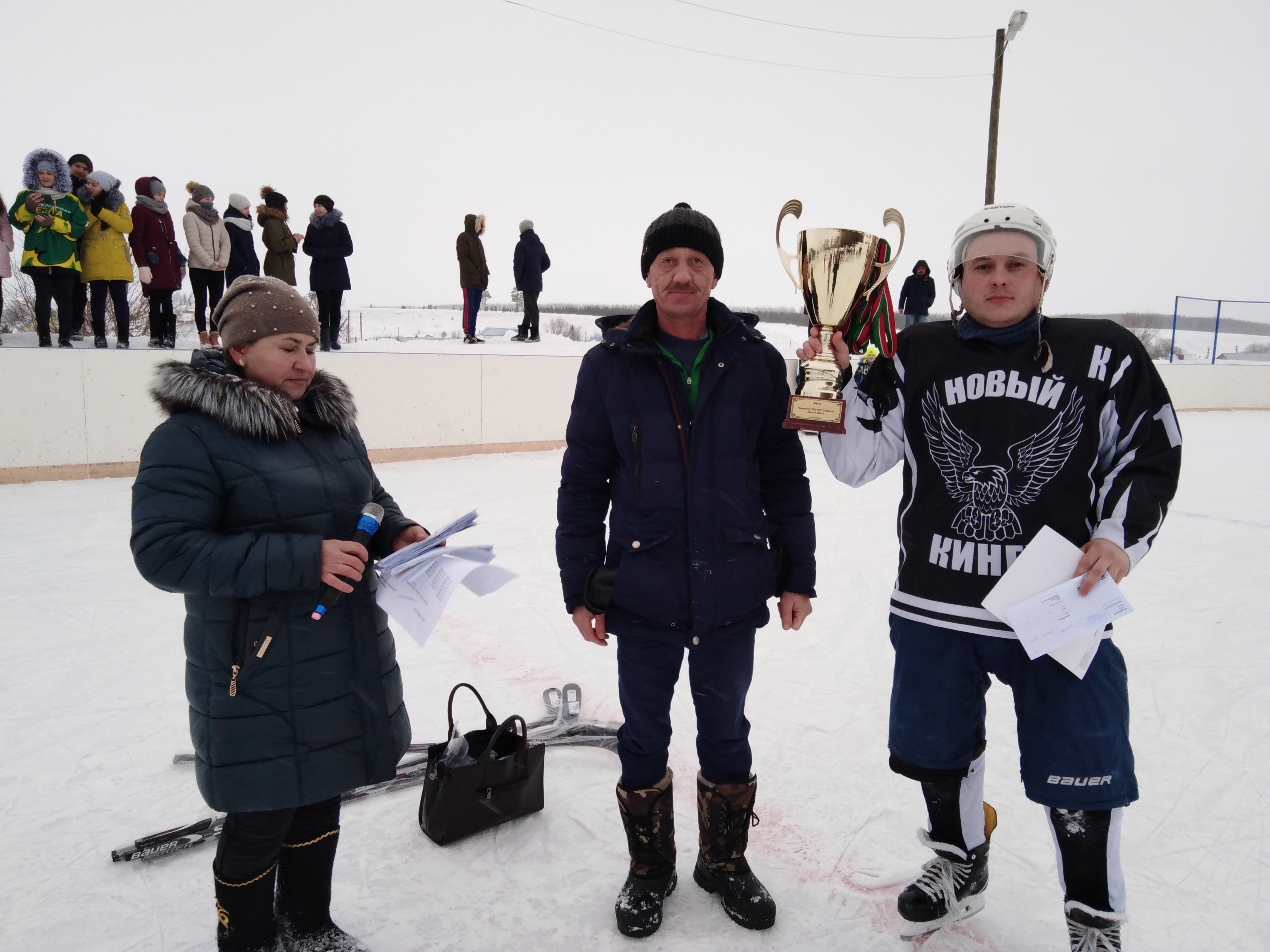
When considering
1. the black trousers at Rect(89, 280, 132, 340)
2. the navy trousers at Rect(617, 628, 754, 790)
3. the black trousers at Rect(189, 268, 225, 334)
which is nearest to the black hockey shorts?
the navy trousers at Rect(617, 628, 754, 790)

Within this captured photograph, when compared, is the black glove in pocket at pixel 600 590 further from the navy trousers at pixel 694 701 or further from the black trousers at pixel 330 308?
the black trousers at pixel 330 308

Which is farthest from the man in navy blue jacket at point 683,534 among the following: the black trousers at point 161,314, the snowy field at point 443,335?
the black trousers at point 161,314

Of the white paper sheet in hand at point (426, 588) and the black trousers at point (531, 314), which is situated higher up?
the black trousers at point (531, 314)

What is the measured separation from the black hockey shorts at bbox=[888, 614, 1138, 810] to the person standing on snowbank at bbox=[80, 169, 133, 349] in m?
7.56

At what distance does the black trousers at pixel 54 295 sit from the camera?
21.3 ft

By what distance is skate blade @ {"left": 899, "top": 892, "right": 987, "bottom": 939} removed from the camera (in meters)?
1.74

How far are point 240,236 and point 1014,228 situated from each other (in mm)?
7995

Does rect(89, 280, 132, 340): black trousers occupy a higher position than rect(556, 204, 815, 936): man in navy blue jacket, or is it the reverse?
rect(89, 280, 132, 340): black trousers

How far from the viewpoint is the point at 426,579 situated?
1527 millimetres

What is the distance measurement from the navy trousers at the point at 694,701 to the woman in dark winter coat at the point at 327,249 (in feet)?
24.1

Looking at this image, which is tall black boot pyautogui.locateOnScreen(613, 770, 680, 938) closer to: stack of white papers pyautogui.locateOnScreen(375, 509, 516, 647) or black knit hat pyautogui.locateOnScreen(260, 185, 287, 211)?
stack of white papers pyautogui.locateOnScreen(375, 509, 516, 647)

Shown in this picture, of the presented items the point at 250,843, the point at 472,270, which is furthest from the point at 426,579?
the point at 472,270

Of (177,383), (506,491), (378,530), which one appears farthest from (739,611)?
(506,491)

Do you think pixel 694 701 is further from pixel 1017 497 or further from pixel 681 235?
pixel 681 235
